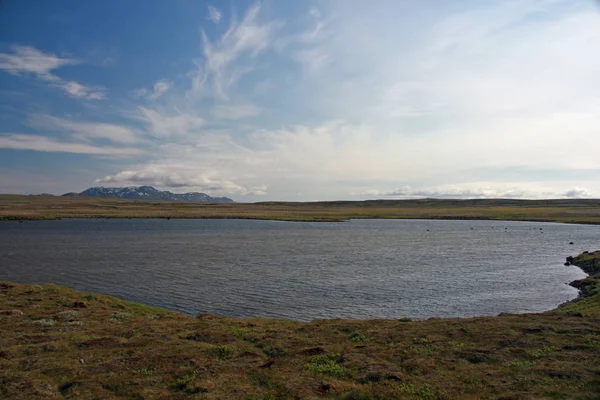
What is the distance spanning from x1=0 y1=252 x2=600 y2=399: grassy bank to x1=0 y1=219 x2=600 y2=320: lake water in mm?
10687

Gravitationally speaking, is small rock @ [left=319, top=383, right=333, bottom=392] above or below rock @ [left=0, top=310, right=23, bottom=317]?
above

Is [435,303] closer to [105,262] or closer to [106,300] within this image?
[106,300]

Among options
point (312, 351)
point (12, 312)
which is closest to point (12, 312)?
point (12, 312)

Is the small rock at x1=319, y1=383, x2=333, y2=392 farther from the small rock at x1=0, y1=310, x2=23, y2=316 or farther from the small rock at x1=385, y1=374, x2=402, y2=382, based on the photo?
the small rock at x1=0, y1=310, x2=23, y2=316

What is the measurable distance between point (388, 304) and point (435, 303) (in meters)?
4.65

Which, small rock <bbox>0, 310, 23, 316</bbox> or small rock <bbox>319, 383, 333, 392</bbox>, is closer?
small rock <bbox>319, 383, 333, 392</bbox>

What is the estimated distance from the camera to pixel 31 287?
36.9 metres

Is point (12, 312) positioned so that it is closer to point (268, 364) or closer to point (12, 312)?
point (12, 312)

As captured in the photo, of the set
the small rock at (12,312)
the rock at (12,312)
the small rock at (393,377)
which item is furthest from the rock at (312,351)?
the small rock at (12,312)

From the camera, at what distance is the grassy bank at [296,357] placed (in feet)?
52.2

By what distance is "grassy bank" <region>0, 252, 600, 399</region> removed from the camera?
627 inches

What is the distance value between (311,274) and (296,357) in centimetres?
3502

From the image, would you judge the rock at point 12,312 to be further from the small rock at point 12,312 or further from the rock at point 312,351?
the rock at point 312,351

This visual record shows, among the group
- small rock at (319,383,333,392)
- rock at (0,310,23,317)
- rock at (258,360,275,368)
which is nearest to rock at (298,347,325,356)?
rock at (258,360,275,368)
